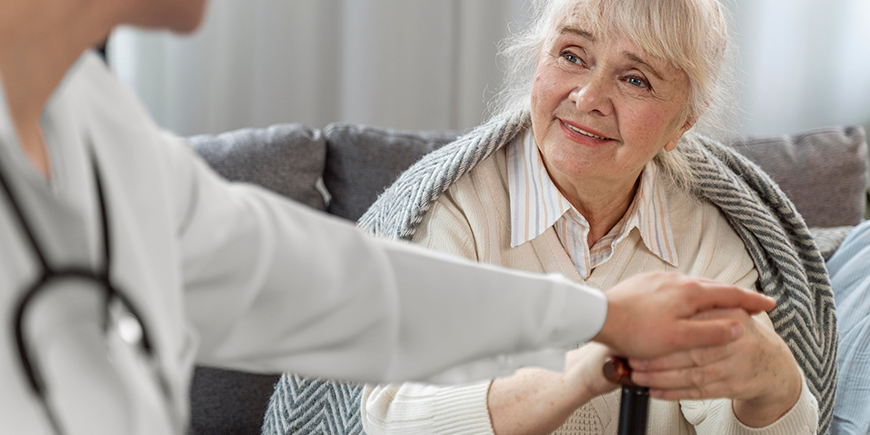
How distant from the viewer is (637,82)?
4.54 feet

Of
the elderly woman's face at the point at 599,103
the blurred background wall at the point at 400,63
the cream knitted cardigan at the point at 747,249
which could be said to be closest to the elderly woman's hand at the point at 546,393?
the cream knitted cardigan at the point at 747,249

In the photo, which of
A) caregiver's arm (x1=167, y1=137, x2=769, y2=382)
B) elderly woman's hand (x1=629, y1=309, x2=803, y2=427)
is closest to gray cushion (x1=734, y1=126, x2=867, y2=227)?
elderly woman's hand (x1=629, y1=309, x2=803, y2=427)

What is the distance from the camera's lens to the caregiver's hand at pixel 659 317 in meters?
0.86

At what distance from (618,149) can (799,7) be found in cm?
154

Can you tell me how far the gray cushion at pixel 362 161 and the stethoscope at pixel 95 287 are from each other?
127 cm

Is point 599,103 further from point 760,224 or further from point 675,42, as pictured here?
point 760,224

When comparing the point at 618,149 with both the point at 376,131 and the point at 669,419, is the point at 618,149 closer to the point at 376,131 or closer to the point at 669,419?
the point at 669,419

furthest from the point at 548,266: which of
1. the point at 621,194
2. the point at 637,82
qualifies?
the point at 637,82

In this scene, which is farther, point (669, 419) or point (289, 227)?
point (669, 419)

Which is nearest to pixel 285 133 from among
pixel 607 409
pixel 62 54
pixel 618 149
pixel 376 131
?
pixel 376 131

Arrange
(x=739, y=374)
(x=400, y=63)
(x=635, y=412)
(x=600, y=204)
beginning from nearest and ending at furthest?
(x=635, y=412), (x=739, y=374), (x=600, y=204), (x=400, y=63)

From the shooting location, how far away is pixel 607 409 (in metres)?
1.35

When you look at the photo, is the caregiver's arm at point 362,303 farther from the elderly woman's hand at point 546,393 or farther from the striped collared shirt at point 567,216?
the striped collared shirt at point 567,216

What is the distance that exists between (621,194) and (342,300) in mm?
897
